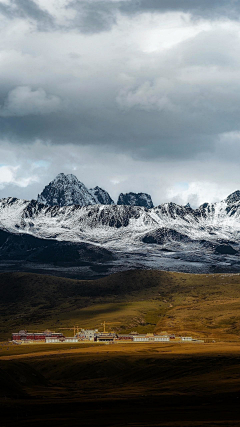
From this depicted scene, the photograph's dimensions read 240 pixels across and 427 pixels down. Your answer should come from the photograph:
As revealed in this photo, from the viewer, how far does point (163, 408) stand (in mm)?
123938

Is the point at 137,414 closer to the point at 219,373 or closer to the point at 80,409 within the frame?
the point at 80,409

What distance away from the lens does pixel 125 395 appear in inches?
5719

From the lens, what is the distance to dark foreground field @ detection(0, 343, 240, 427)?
111831 millimetres

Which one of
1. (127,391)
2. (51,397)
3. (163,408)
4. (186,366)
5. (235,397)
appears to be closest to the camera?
(163,408)

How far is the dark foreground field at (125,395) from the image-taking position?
111831 mm

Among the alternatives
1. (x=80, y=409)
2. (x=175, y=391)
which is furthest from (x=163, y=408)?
(x=175, y=391)

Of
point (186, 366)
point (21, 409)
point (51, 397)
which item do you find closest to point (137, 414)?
point (21, 409)

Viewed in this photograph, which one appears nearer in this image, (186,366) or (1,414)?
(1,414)

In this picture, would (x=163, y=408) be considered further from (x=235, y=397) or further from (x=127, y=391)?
(x=127, y=391)

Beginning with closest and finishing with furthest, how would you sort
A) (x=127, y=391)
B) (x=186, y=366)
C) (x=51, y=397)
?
(x=51, y=397) → (x=127, y=391) → (x=186, y=366)

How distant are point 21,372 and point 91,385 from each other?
22378mm

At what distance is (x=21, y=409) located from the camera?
404 ft

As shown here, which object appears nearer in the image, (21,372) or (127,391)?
(127,391)

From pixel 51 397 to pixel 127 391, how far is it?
22.6m
